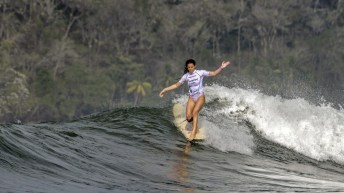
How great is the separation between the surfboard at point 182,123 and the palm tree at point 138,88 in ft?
169

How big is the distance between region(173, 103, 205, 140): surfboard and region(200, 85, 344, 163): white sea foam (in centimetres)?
16

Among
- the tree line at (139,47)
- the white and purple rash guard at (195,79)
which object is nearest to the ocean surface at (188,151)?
the white and purple rash guard at (195,79)

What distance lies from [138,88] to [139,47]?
496 centimetres

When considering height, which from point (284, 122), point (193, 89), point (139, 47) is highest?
point (139, 47)

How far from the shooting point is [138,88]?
217 ft

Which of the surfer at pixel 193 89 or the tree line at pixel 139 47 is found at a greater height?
the tree line at pixel 139 47

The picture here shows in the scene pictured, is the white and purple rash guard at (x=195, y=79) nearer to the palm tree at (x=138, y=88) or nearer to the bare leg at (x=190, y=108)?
the bare leg at (x=190, y=108)

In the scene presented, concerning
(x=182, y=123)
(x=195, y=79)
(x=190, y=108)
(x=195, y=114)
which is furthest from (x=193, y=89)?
(x=182, y=123)

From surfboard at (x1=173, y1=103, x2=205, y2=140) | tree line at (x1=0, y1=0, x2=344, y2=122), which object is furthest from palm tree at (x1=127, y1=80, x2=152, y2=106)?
surfboard at (x1=173, y1=103, x2=205, y2=140)

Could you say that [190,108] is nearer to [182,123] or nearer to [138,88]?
[182,123]

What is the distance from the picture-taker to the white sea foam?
12547 mm

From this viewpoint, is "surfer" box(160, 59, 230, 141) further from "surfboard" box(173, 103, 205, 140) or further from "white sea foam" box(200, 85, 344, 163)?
"white sea foam" box(200, 85, 344, 163)

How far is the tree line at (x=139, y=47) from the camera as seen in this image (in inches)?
2365

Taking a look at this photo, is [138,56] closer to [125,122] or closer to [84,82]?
[84,82]
